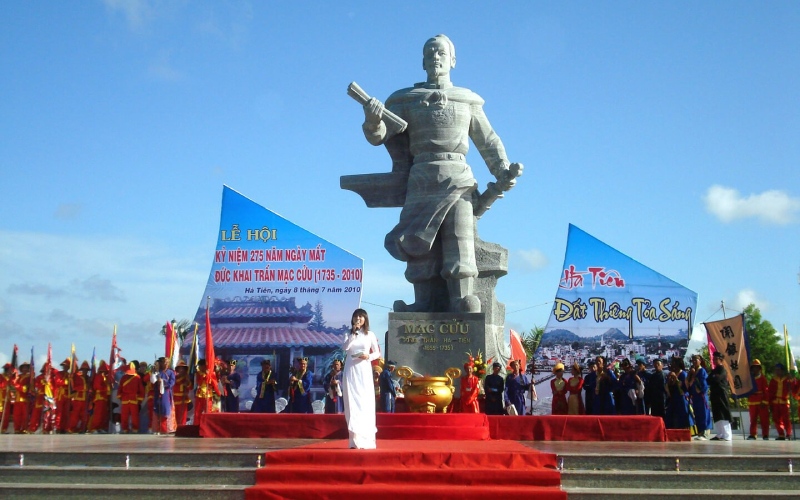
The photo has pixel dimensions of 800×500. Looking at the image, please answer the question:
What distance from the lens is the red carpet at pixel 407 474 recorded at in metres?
6.39

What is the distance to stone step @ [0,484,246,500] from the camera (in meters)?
6.58

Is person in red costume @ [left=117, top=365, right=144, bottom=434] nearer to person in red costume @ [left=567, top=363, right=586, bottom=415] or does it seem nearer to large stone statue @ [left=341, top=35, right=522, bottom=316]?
large stone statue @ [left=341, top=35, right=522, bottom=316]

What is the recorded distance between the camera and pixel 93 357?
1516 centimetres

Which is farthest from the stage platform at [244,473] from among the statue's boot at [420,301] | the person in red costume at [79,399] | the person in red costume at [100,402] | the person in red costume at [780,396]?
the person in red costume at [79,399]

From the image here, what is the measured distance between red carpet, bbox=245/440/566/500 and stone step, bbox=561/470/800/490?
0.29 meters

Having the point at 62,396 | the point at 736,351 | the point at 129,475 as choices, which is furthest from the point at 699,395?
the point at 62,396

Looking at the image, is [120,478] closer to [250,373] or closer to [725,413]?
[725,413]

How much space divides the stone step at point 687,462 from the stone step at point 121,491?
9.30 ft

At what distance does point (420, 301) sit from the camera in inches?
481

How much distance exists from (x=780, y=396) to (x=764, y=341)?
2136 cm

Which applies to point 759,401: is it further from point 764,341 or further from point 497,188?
point 764,341

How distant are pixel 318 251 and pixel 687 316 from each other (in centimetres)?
832

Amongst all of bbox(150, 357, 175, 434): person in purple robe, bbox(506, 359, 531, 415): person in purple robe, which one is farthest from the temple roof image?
bbox(506, 359, 531, 415): person in purple robe

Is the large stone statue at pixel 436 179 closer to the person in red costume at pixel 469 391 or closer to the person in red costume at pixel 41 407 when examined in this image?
the person in red costume at pixel 469 391
